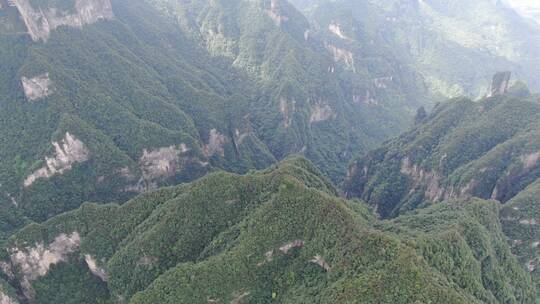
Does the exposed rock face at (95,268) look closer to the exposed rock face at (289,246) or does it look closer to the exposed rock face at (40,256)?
the exposed rock face at (40,256)

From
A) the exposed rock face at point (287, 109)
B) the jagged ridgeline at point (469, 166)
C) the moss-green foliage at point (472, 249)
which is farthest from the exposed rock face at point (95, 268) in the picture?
the exposed rock face at point (287, 109)

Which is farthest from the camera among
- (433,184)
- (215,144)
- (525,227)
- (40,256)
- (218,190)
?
(215,144)

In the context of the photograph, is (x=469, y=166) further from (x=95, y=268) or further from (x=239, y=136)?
(x=95, y=268)

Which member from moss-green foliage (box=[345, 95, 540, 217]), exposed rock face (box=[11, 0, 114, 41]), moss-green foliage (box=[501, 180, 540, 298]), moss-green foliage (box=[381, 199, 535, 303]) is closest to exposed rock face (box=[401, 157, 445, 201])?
moss-green foliage (box=[345, 95, 540, 217])

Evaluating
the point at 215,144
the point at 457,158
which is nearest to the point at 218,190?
the point at 215,144

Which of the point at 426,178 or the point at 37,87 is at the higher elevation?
the point at 37,87

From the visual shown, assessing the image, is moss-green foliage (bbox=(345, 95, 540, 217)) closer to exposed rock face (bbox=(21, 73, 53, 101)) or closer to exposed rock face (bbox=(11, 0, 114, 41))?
exposed rock face (bbox=(21, 73, 53, 101))
